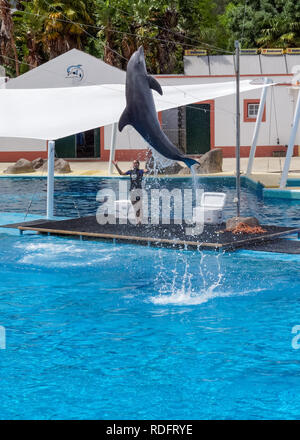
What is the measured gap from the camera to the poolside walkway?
76.1 feet

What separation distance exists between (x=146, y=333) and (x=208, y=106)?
26655 millimetres

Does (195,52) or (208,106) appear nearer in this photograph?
(208,106)

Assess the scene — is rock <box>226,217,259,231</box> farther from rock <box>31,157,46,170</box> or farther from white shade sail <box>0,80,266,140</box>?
rock <box>31,157,46,170</box>

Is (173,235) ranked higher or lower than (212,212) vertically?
lower

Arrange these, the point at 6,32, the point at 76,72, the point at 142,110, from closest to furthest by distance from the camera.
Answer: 1. the point at 142,110
2. the point at 76,72
3. the point at 6,32

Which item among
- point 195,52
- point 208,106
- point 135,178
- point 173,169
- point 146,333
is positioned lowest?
point 146,333

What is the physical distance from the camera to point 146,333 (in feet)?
26.8

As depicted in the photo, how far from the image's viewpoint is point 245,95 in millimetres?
33281

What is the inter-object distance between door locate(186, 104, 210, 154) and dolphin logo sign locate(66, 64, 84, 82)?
19.7 ft

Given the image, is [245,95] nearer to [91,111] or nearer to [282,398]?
[91,111]

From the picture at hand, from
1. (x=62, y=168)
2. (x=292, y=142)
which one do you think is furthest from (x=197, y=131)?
(x=292, y=142)

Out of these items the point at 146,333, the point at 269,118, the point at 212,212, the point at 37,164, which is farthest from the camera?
the point at 269,118

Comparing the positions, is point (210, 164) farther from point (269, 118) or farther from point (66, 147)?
point (66, 147)
